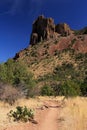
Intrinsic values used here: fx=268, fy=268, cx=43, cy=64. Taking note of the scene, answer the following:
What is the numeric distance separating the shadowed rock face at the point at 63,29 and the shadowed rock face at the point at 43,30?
210 cm

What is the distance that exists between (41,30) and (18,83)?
3429 inches

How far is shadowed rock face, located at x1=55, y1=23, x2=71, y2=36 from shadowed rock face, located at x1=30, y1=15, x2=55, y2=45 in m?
2.10

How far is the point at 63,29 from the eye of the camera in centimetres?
11175

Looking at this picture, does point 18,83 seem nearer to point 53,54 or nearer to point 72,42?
point 53,54

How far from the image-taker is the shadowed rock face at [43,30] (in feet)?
360

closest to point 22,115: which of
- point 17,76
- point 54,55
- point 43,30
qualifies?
point 17,76

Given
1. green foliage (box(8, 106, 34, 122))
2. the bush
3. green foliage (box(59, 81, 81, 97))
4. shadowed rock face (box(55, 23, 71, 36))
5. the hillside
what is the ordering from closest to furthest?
green foliage (box(8, 106, 34, 122)), the bush, green foliage (box(59, 81, 81, 97)), the hillside, shadowed rock face (box(55, 23, 71, 36))

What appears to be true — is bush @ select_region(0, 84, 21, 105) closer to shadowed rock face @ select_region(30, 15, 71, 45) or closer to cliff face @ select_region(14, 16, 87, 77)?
cliff face @ select_region(14, 16, 87, 77)

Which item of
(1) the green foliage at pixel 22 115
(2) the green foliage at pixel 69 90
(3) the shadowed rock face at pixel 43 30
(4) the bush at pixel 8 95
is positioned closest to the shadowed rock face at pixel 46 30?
(3) the shadowed rock face at pixel 43 30

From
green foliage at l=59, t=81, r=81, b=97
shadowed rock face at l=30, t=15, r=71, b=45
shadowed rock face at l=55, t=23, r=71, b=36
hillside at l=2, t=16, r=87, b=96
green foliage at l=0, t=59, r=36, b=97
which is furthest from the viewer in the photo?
shadowed rock face at l=55, t=23, r=71, b=36

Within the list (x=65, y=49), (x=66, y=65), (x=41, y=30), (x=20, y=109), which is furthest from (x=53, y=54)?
(x=20, y=109)

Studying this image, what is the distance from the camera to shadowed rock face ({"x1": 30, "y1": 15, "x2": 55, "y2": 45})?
360ft

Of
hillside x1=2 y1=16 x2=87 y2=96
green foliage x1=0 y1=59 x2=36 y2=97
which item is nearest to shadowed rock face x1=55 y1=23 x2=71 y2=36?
hillside x1=2 y1=16 x2=87 y2=96

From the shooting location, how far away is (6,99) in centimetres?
2089
